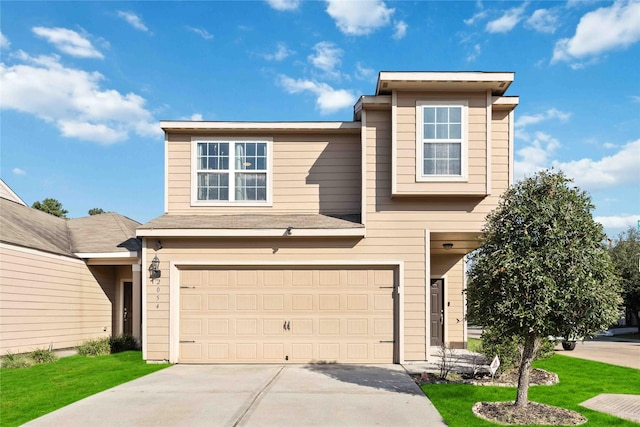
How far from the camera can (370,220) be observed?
10.1m

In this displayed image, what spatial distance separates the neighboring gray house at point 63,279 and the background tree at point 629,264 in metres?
19.8

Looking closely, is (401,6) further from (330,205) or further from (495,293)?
(495,293)

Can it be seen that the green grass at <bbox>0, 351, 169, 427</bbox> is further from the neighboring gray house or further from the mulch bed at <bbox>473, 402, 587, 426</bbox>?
the mulch bed at <bbox>473, 402, 587, 426</bbox>

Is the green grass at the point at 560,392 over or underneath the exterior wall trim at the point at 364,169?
underneath

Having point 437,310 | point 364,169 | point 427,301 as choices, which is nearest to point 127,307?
point 364,169

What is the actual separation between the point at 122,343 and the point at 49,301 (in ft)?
6.88

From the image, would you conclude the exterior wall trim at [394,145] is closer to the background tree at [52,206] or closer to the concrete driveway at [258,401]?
the concrete driveway at [258,401]

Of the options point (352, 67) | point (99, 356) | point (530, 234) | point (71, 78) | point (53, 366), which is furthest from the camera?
point (71, 78)

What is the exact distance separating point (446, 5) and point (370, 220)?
5887mm

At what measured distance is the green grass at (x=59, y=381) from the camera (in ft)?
20.6

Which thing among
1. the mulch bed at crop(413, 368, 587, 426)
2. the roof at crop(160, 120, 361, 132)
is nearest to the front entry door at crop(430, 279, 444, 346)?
the roof at crop(160, 120, 361, 132)

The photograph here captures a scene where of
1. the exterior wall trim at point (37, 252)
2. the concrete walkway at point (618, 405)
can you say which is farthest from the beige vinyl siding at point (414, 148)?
the exterior wall trim at point (37, 252)

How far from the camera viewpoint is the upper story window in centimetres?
1094

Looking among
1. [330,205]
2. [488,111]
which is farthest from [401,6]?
[330,205]
